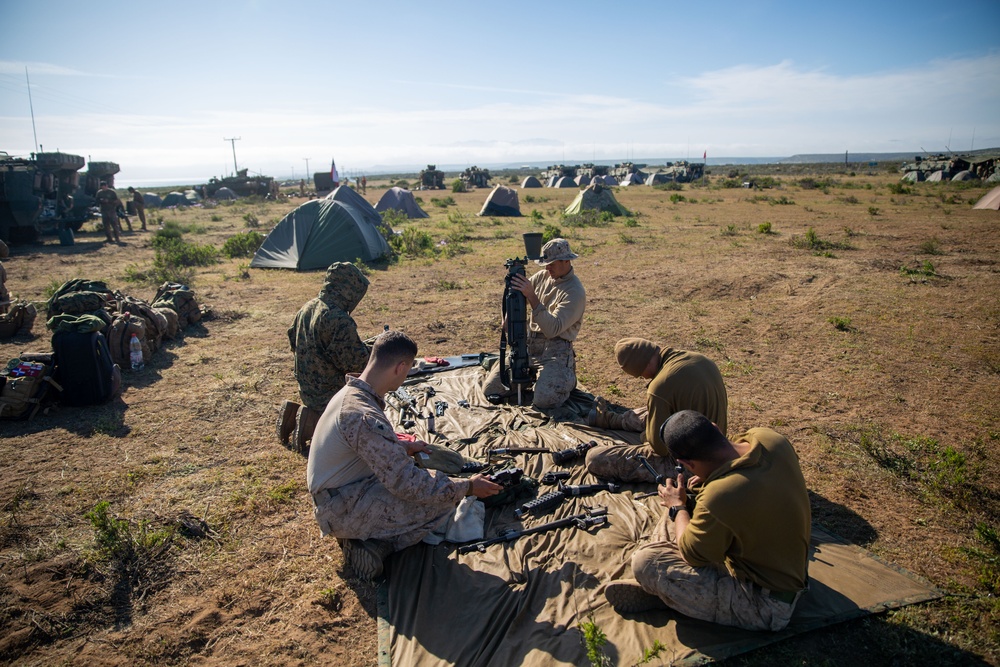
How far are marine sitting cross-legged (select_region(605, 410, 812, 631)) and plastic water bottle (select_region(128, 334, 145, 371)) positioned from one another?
7.29 meters

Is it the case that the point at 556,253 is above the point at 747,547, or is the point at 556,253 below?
above

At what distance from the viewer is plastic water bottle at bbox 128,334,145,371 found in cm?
774

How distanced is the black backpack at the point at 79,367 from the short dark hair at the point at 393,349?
15.9ft

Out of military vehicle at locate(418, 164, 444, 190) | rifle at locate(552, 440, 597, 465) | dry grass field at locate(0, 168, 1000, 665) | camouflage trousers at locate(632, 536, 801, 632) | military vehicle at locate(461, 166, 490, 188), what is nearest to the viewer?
camouflage trousers at locate(632, 536, 801, 632)

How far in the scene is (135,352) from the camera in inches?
305

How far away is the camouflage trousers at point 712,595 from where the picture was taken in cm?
304

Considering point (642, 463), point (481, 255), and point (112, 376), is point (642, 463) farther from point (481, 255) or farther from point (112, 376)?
point (481, 255)

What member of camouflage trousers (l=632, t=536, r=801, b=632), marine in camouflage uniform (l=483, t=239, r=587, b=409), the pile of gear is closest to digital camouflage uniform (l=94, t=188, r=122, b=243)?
the pile of gear

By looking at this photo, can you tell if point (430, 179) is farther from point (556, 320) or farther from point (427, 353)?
point (556, 320)

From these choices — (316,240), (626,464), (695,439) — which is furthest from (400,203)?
(695,439)

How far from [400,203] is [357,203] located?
6.40m

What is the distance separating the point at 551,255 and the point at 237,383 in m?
4.38

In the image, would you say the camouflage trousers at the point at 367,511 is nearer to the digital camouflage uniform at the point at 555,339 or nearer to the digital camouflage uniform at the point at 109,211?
the digital camouflage uniform at the point at 555,339

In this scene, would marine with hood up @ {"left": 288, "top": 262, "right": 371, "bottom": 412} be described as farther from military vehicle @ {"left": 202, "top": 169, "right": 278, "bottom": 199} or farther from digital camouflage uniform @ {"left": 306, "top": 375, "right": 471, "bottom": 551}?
military vehicle @ {"left": 202, "top": 169, "right": 278, "bottom": 199}
